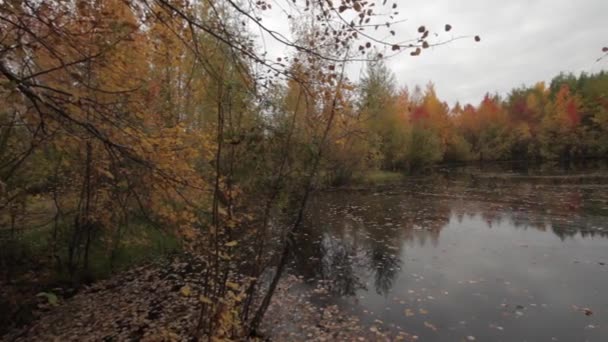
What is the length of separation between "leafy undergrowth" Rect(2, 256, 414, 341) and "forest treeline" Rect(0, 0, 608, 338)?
43 centimetres

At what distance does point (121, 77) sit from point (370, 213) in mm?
12548

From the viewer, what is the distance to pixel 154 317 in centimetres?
586

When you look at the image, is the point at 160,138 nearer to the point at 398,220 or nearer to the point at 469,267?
the point at 469,267

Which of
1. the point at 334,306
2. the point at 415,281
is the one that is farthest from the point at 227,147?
the point at 415,281

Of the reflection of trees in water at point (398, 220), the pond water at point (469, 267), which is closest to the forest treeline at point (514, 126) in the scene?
the reflection of trees in water at point (398, 220)

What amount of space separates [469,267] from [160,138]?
→ 7.65 meters

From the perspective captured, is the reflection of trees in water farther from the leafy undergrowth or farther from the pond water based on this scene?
the leafy undergrowth

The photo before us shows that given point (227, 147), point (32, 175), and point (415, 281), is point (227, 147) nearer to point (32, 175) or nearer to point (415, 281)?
point (32, 175)

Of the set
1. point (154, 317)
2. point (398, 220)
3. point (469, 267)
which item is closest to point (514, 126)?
point (398, 220)

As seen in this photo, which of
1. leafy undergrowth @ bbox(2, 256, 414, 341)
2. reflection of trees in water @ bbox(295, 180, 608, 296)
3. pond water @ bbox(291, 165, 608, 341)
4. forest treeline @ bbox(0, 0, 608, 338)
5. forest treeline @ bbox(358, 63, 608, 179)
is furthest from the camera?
forest treeline @ bbox(358, 63, 608, 179)

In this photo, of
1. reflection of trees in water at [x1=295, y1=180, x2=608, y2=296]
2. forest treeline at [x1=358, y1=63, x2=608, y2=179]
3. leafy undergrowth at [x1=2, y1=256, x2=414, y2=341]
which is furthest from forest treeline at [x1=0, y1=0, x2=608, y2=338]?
forest treeline at [x1=358, y1=63, x2=608, y2=179]

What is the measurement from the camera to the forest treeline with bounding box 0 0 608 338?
9.04 feet

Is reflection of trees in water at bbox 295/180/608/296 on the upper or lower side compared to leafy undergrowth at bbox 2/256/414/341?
upper

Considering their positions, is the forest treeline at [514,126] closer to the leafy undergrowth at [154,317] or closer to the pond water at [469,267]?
the pond water at [469,267]
